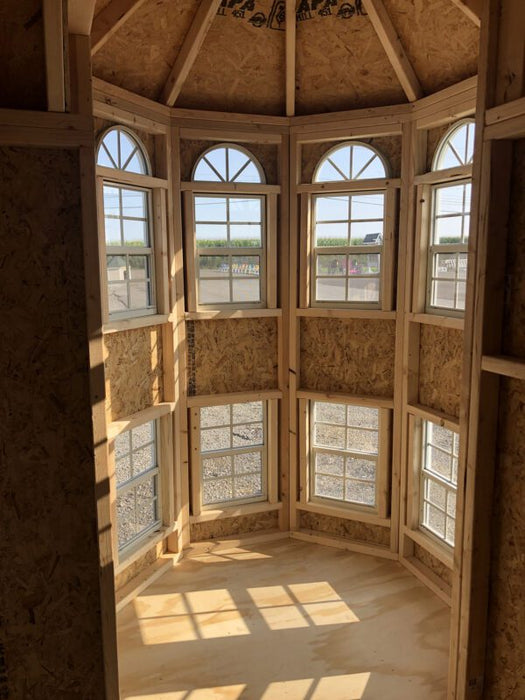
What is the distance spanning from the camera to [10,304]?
9.16 feet

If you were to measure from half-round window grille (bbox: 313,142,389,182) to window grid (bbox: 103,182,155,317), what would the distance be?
72.1 inches

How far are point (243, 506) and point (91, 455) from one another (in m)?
3.52

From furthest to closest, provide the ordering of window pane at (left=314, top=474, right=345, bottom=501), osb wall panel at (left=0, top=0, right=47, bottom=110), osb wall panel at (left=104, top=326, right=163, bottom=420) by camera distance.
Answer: window pane at (left=314, top=474, right=345, bottom=501) → osb wall panel at (left=104, top=326, right=163, bottom=420) → osb wall panel at (left=0, top=0, right=47, bottom=110)

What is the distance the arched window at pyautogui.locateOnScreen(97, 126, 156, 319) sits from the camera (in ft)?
15.8

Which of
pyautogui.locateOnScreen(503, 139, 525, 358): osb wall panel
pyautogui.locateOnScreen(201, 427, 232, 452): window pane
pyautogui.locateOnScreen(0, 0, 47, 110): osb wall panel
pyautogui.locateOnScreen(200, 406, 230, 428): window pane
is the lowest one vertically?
pyautogui.locateOnScreen(201, 427, 232, 452): window pane

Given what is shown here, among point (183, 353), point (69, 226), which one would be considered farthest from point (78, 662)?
point (183, 353)

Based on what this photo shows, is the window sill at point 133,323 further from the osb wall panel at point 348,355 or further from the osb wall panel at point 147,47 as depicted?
the osb wall panel at point 147,47

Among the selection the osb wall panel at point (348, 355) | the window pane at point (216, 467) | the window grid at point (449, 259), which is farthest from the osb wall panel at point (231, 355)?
the window grid at point (449, 259)

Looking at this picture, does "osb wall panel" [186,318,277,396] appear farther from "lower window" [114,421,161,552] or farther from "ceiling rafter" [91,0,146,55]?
"ceiling rafter" [91,0,146,55]

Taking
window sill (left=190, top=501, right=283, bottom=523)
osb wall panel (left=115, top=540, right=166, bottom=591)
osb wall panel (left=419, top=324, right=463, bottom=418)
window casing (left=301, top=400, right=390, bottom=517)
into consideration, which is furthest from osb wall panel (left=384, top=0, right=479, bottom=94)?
osb wall panel (left=115, top=540, right=166, bottom=591)

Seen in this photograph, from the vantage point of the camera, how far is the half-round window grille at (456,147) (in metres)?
4.82

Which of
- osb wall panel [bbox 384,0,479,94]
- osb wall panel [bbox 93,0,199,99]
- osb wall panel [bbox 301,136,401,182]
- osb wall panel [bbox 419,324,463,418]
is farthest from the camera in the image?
osb wall panel [bbox 301,136,401,182]

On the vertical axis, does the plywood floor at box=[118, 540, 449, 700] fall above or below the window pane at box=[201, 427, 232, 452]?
below

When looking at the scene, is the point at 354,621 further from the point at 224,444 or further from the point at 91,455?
the point at 91,455
